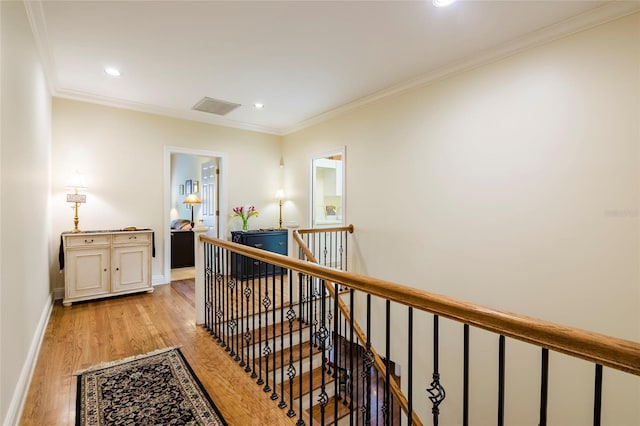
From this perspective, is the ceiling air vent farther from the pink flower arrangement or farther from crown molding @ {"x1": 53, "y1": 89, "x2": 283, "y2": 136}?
the pink flower arrangement

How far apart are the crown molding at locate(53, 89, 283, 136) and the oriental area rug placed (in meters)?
3.55

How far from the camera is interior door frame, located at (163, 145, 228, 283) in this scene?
15.4 ft

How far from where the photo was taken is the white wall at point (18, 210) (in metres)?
1.60

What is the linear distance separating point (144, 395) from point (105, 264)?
2579 millimetres

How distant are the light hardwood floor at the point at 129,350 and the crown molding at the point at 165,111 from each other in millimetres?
2728

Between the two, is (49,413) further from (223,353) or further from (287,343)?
(287,343)

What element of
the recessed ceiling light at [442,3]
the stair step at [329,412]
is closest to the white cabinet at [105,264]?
the stair step at [329,412]

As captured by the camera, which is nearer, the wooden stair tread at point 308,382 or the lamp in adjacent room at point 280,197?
the wooden stair tread at point 308,382

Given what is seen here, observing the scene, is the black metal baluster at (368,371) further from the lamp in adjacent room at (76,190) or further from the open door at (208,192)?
the open door at (208,192)

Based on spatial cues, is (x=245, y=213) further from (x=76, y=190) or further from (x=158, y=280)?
(x=76, y=190)

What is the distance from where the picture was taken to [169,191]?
4.68 meters

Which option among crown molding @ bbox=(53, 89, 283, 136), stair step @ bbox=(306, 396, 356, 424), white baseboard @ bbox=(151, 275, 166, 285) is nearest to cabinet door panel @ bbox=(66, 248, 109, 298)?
white baseboard @ bbox=(151, 275, 166, 285)

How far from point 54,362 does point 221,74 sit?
3174 millimetres

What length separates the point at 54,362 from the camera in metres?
2.42
